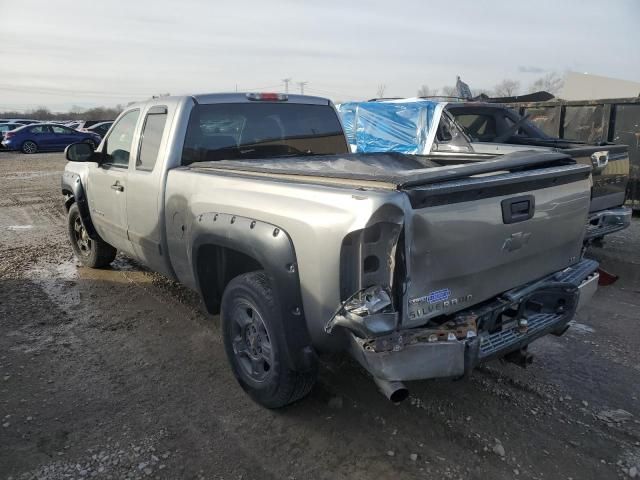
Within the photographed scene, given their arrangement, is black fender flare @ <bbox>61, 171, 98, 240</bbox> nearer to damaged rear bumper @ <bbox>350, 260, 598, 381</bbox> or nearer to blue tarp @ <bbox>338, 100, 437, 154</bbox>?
blue tarp @ <bbox>338, 100, 437, 154</bbox>

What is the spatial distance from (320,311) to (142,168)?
2.45 m

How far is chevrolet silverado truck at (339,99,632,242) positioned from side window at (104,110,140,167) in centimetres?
391

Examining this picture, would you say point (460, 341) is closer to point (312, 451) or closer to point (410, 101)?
point (312, 451)

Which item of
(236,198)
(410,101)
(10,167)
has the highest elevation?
(410,101)

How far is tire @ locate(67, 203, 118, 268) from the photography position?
5.96m

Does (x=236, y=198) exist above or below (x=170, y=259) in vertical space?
above

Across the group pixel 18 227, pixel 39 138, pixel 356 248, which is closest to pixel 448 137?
pixel 356 248

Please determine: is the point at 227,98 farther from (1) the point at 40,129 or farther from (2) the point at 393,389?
(1) the point at 40,129

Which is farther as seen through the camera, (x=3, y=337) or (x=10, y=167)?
(x=10, y=167)

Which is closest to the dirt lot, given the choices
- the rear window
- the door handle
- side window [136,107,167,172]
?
side window [136,107,167,172]

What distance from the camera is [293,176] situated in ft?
9.95

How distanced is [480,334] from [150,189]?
272 cm

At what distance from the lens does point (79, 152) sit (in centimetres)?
487

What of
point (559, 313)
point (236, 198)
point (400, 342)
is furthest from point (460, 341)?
point (236, 198)
